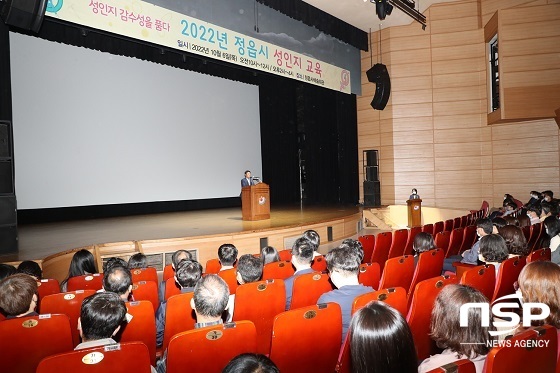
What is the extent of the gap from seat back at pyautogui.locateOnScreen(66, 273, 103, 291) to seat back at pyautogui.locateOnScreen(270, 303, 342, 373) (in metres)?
2.41

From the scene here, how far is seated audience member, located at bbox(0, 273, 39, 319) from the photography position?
8.59 feet

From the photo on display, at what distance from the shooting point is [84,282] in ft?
13.2

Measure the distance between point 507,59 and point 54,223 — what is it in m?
10.7

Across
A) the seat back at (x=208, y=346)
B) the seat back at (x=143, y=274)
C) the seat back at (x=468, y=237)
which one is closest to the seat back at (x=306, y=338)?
the seat back at (x=208, y=346)

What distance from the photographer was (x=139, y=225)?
943cm

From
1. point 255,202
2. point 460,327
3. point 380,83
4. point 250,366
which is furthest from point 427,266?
point 380,83

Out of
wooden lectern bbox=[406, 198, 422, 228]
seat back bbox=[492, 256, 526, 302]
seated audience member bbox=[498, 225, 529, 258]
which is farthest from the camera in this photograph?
wooden lectern bbox=[406, 198, 422, 228]

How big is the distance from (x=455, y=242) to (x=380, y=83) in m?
8.08

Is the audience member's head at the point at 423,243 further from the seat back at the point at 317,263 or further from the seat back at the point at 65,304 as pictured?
the seat back at the point at 65,304

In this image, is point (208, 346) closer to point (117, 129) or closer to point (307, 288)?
point (307, 288)

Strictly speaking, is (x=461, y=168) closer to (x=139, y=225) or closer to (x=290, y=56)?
(x=290, y=56)

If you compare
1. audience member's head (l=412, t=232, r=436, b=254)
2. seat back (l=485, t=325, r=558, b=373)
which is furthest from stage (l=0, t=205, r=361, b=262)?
seat back (l=485, t=325, r=558, b=373)

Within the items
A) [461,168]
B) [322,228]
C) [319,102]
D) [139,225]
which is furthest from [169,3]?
[461,168]

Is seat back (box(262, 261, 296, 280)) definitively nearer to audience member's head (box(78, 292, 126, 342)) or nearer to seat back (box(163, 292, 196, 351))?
seat back (box(163, 292, 196, 351))
